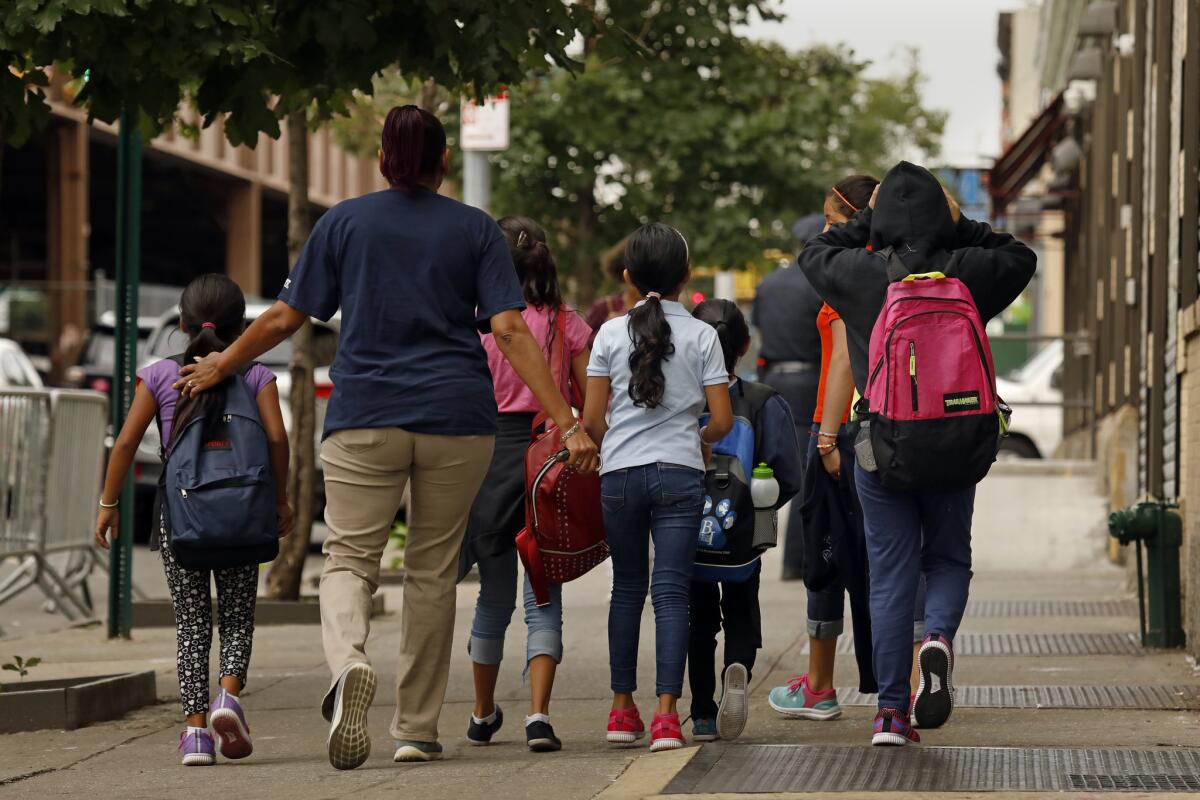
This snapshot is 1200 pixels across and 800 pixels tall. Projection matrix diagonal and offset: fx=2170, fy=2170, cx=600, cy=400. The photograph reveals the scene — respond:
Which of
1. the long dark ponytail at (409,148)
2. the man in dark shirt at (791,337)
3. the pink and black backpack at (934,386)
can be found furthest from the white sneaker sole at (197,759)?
the man in dark shirt at (791,337)

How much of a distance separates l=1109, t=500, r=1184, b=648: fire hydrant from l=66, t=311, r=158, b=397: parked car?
32.9 ft

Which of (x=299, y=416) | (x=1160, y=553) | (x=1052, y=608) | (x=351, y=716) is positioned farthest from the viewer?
(x=1052, y=608)

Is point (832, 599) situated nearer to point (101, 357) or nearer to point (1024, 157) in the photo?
point (101, 357)

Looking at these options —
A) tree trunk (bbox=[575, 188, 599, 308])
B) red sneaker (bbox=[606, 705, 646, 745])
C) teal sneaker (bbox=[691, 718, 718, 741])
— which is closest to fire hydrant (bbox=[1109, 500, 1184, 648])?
teal sneaker (bbox=[691, 718, 718, 741])

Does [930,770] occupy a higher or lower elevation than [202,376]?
lower

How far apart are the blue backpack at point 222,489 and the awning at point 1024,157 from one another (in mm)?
20247

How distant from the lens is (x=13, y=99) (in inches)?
286

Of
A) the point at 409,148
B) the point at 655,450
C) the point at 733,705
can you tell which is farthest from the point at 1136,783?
the point at 409,148

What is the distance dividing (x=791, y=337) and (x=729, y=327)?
14.5ft

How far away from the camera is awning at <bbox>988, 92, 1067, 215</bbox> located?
86.5ft

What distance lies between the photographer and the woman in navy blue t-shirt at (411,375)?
6043 millimetres

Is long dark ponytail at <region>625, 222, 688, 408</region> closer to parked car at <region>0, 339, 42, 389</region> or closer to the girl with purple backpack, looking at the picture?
the girl with purple backpack

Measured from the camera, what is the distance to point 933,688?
19.8ft

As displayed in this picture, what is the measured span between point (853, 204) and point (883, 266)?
0.79 m
